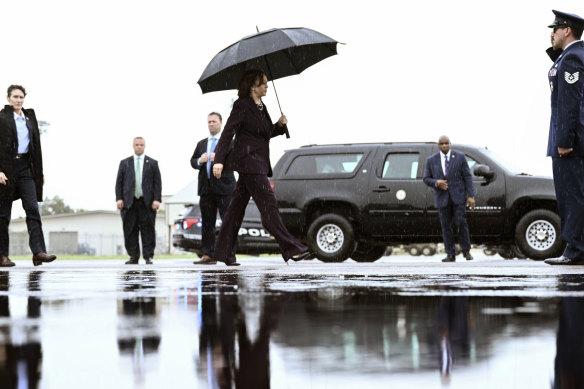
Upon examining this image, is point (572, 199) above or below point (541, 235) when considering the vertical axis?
above

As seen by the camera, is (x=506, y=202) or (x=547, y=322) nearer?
(x=547, y=322)

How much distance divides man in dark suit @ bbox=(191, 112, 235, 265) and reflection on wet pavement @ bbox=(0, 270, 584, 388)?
19.9 feet

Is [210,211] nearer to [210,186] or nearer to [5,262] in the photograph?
[210,186]

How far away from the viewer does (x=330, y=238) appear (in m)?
14.1

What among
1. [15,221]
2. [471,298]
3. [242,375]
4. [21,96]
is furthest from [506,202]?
[15,221]

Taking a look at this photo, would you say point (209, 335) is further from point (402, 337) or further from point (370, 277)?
→ point (370, 277)

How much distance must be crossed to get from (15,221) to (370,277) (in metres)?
78.7

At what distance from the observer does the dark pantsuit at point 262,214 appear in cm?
880

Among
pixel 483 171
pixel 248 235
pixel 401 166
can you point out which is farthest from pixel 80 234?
pixel 483 171

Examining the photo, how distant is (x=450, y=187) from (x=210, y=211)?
146 inches

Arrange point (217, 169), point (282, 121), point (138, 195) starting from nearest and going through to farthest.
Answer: point (217, 169) → point (282, 121) → point (138, 195)

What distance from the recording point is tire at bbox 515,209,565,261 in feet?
44.7

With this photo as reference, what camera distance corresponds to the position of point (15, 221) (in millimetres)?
81312

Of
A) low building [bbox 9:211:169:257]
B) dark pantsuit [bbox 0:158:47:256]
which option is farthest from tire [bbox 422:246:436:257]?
low building [bbox 9:211:169:257]
